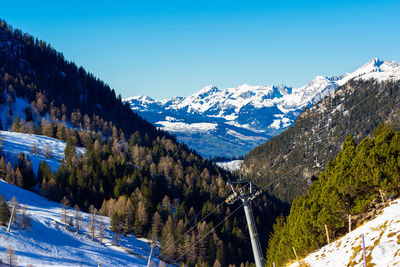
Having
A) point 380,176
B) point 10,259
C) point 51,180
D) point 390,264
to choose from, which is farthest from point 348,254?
point 51,180

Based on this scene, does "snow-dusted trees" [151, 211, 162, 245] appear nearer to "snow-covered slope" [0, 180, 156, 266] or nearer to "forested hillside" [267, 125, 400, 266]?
"snow-covered slope" [0, 180, 156, 266]

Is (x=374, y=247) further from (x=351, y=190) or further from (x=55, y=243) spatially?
(x=55, y=243)

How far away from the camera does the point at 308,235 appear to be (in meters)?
48.6

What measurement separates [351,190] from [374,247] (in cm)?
2142

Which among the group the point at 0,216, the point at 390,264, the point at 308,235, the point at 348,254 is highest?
the point at 390,264

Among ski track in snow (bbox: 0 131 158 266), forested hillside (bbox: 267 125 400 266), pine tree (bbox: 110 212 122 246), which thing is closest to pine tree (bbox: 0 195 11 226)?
ski track in snow (bbox: 0 131 158 266)

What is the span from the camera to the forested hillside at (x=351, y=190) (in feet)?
139

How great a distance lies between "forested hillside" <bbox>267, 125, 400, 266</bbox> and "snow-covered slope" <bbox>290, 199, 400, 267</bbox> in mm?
5471

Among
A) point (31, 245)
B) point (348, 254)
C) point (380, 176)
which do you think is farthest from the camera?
point (31, 245)

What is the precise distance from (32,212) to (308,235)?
10604 centimetres

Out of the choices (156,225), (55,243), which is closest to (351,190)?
(55,243)

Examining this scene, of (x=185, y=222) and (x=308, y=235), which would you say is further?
(x=185, y=222)

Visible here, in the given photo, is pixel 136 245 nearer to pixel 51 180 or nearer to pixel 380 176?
A: pixel 51 180

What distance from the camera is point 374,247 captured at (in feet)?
86.0
